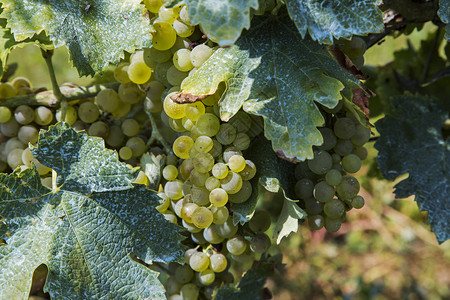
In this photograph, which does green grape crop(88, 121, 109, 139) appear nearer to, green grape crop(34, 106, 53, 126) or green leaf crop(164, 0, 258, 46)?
green grape crop(34, 106, 53, 126)

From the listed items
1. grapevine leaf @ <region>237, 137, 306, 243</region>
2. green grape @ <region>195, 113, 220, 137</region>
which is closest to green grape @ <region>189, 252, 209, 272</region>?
grapevine leaf @ <region>237, 137, 306, 243</region>

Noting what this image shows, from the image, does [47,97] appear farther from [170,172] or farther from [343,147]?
[343,147]

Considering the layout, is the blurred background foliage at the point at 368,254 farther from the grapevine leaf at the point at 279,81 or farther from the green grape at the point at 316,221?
the grapevine leaf at the point at 279,81

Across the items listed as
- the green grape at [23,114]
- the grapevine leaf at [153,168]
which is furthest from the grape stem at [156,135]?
the green grape at [23,114]

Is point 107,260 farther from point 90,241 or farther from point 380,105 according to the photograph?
point 380,105

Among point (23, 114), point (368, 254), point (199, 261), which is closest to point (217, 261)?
point (199, 261)

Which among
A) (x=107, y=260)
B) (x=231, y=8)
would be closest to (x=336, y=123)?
(x=231, y=8)

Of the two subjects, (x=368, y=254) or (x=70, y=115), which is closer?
(x=70, y=115)
